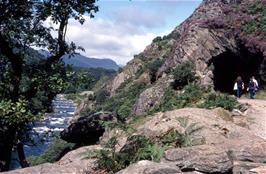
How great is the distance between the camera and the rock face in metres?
32.3

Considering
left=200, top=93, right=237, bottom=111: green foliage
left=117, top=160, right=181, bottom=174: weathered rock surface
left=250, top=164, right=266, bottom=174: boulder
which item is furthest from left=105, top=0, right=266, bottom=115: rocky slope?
left=117, top=160, right=181, bottom=174: weathered rock surface

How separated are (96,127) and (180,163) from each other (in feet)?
71.2

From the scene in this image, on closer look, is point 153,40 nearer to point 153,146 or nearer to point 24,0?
point 24,0

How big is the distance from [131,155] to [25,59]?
35.9 ft

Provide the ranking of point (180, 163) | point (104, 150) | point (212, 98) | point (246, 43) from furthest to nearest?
point (246, 43) → point (212, 98) → point (104, 150) → point (180, 163)

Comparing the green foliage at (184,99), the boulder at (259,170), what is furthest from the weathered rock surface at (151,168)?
the green foliage at (184,99)

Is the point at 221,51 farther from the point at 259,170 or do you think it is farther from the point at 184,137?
the point at 259,170

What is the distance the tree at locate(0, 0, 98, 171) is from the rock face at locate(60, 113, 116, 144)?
32.1ft

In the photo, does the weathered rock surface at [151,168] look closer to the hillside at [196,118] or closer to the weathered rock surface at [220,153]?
the hillside at [196,118]

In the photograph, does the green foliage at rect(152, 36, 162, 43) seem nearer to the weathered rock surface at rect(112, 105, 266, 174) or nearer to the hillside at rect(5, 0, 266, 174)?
the hillside at rect(5, 0, 266, 174)

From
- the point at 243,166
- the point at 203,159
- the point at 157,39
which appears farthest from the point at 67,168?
the point at 157,39

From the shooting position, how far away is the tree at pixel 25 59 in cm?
2048

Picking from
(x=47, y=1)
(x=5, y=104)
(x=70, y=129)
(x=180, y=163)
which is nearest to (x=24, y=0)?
(x=47, y=1)

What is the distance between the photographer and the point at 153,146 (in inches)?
488
